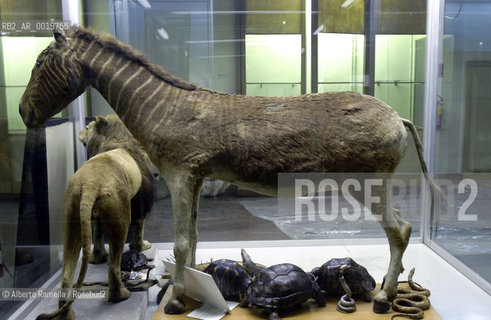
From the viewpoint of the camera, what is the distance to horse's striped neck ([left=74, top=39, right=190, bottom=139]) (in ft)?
7.55

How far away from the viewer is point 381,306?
231 cm

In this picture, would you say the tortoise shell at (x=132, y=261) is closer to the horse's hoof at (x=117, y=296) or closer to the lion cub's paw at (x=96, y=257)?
the lion cub's paw at (x=96, y=257)

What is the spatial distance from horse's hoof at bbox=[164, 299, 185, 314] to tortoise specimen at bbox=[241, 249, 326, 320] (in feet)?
1.09

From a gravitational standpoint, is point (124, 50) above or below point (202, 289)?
above

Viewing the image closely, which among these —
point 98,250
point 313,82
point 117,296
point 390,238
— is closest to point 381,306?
point 390,238

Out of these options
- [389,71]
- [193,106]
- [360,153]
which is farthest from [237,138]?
[389,71]

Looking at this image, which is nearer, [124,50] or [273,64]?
[124,50]

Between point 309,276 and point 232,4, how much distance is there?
Result: 2.04 m

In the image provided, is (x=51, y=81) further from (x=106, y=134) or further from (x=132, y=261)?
(x=132, y=261)

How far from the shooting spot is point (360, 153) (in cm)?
220

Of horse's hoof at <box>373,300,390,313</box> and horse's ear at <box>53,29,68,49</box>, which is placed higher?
horse's ear at <box>53,29,68,49</box>

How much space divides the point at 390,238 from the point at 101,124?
6.85 ft

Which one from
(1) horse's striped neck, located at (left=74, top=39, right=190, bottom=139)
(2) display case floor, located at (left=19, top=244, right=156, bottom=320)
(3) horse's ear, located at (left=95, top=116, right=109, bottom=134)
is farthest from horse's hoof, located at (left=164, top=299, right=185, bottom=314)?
(3) horse's ear, located at (left=95, top=116, right=109, bottom=134)

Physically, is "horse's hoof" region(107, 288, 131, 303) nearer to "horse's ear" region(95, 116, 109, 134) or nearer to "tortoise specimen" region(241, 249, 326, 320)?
"tortoise specimen" region(241, 249, 326, 320)
